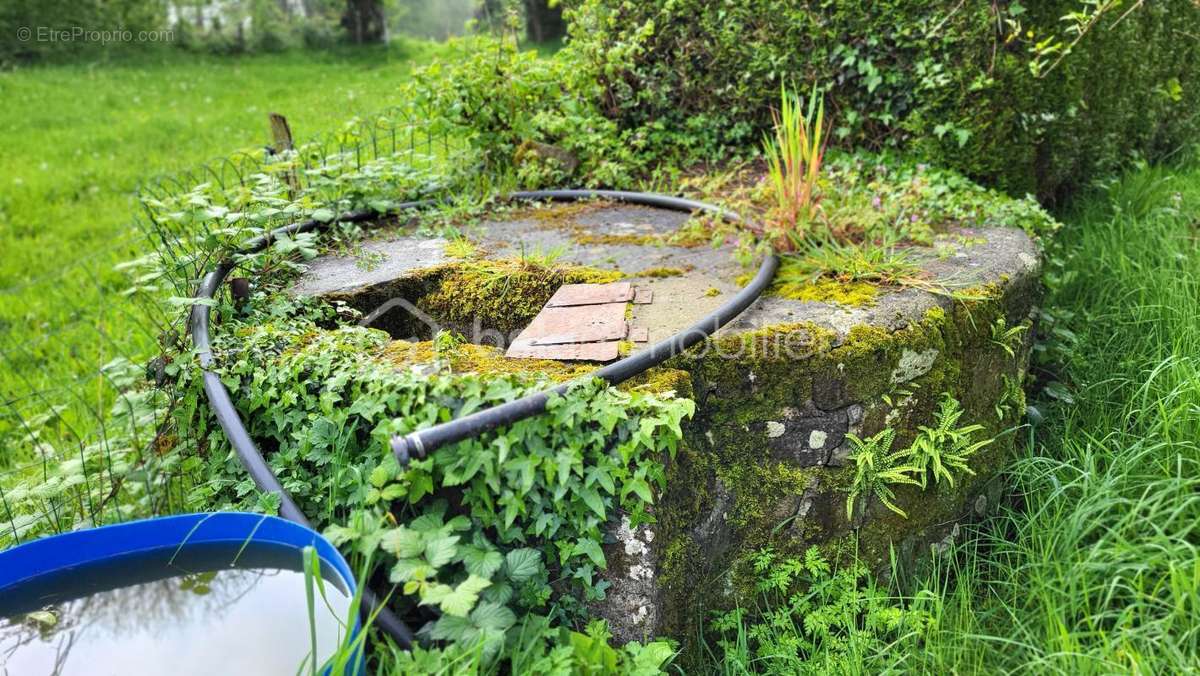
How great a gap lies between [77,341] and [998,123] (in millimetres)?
5127

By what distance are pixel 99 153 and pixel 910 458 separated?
28.4ft

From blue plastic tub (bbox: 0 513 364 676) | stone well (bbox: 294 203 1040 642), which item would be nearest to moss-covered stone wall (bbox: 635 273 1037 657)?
stone well (bbox: 294 203 1040 642)

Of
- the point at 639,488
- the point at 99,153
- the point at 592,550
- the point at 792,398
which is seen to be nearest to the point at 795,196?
the point at 792,398

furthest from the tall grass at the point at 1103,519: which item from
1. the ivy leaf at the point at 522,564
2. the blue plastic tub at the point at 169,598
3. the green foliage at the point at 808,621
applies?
the blue plastic tub at the point at 169,598

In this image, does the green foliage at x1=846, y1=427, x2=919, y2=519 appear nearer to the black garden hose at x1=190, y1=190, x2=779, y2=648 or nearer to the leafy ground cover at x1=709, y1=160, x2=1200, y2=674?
the leafy ground cover at x1=709, y1=160, x2=1200, y2=674

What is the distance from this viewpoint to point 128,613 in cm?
193

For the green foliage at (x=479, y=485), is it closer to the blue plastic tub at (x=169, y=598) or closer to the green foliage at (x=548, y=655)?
the green foliage at (x=548, y=655)

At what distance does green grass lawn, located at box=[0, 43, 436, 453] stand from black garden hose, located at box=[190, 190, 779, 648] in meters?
0.77

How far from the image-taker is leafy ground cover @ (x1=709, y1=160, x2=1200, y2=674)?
1939 millimetres

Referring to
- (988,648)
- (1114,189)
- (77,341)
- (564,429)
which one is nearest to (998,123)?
(1114,189)

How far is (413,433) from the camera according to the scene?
6.11 feet

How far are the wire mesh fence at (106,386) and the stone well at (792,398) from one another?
2.05ft

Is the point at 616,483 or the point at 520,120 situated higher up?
the point at 520,120

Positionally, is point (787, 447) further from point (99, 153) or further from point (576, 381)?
point (99, 153)
